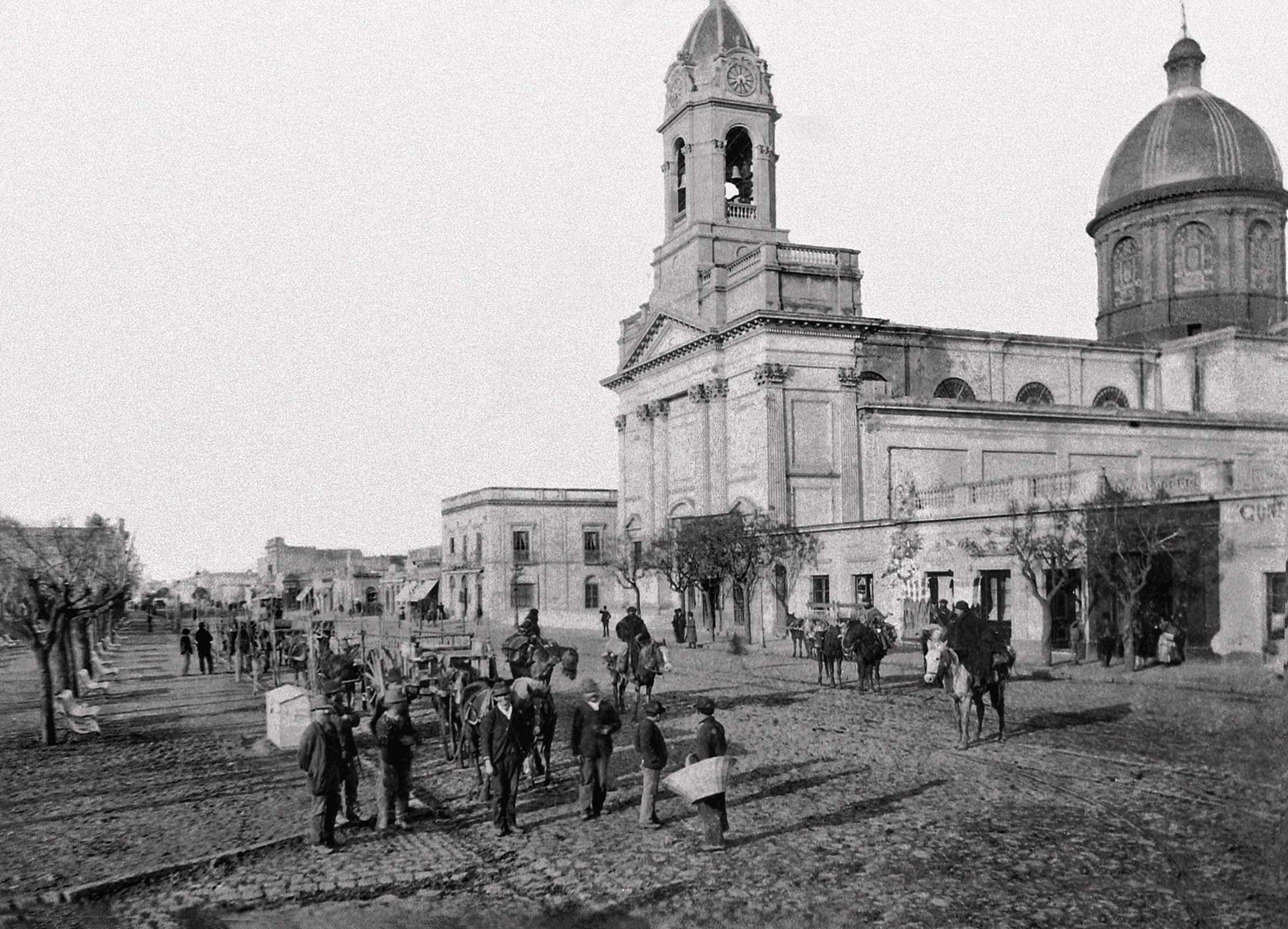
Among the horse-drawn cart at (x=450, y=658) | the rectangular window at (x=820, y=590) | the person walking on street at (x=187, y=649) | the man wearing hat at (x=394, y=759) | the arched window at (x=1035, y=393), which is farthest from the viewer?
the arched window at (x=1035, y=393)

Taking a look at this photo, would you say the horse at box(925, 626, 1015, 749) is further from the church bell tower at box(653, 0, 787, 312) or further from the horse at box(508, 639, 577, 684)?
the church bell tower at box(653, 0, 787, 312)

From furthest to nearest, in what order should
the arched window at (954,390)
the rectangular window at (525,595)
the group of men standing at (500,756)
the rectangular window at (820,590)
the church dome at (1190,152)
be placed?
the rectangular window at (525,595), the church dome at (1190,152), the arched window at (954,390), the rectangular window at (820,590), the group of men standing at (500,756)

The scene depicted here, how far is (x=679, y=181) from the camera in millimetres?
55469

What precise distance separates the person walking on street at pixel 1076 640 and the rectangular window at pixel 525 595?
4848cm

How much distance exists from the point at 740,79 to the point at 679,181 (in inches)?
212

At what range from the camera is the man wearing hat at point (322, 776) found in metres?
11.8

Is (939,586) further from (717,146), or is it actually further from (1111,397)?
(1111,397)

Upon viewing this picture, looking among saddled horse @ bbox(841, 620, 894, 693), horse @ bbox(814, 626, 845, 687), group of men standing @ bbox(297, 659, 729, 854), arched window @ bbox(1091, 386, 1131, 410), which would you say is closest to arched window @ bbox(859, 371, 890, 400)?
arched window @ bbox(1091, 386, 1131, 410)

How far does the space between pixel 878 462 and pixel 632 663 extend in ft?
90.2

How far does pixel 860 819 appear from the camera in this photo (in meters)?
12.7

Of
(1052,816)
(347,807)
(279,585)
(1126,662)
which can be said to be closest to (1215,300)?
(1126,662)

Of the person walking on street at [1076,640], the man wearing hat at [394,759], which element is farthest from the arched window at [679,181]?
the man wearing hat at [394,759]

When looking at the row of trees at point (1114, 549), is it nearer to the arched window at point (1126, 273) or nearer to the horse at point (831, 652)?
the horse at point (831, 652)

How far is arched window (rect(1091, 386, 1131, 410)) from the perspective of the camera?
187ft
